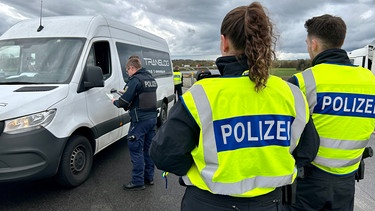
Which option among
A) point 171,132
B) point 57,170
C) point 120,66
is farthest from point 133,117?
point 171,132

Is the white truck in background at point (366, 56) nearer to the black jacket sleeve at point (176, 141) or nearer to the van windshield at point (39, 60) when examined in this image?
the van windshield at point (39, 60)

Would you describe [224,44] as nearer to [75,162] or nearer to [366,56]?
[75,162]

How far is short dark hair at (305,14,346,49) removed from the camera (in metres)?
1.98

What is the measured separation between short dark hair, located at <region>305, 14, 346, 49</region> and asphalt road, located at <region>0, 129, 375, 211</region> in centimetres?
257

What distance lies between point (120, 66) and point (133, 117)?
4.98ft

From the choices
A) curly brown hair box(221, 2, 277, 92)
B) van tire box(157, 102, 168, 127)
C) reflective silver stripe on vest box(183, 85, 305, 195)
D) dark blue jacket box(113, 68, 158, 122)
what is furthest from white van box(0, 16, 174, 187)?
curly brown hair box(221, 2, 277, 92)

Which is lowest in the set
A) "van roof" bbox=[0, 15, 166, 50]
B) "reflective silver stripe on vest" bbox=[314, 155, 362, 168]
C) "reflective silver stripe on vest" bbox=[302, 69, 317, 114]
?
"reflective silver stripe on vest" bbox=[314, 155, 362, 168]

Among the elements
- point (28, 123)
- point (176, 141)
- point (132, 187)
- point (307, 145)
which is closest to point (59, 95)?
point (28, 123)

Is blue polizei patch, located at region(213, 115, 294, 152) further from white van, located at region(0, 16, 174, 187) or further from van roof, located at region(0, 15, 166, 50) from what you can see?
van roof, located at region(0, 15, 166, 50)

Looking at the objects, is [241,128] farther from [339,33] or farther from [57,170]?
[57,170]

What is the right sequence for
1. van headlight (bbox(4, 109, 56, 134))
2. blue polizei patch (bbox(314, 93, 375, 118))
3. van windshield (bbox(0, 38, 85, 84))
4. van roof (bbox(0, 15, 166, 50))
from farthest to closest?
van roof (bbox(0, 15, 166, 50)) < van windshield (bbox(0, 38, 85, 84)) < van headlight (bbox(4, 109, 56, 134)) < blue polizei patch (bbox(314, 93, 375, 118))

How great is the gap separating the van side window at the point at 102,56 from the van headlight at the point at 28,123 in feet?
4.52

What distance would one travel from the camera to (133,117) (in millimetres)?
4055

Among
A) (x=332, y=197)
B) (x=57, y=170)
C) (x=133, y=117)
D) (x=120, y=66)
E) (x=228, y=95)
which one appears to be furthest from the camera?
(x=120, y=66)
